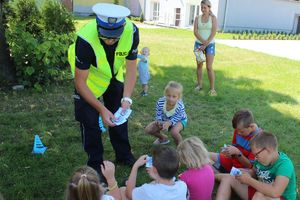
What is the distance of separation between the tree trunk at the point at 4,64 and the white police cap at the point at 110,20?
3984 millimetres

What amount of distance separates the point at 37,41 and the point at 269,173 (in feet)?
15.4

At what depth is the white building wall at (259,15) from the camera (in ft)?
77.9

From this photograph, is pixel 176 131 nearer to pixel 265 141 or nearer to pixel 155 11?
pixel 265 141

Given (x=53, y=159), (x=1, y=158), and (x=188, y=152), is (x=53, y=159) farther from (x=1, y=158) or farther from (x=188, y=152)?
(x=188, y=152)

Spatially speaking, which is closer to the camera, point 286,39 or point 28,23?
point 28,23

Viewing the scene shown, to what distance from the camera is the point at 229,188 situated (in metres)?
3.30

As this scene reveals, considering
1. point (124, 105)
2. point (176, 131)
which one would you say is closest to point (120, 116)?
point (124, 105)

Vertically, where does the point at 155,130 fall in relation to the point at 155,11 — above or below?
above

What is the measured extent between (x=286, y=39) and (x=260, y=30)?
4748 mm

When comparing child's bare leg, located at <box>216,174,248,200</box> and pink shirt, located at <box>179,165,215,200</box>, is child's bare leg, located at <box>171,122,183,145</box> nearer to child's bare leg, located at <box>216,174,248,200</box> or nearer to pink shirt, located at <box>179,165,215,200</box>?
child's bare leg, located at <box>216,174,248,200</box>

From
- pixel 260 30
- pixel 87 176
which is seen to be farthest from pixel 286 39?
pixel 87 176

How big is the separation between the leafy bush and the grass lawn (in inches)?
12.2

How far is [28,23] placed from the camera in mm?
7000

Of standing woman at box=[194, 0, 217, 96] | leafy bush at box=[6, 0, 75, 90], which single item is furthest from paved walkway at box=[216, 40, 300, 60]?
leafy bush at box=[6, 0, 75, 90]
